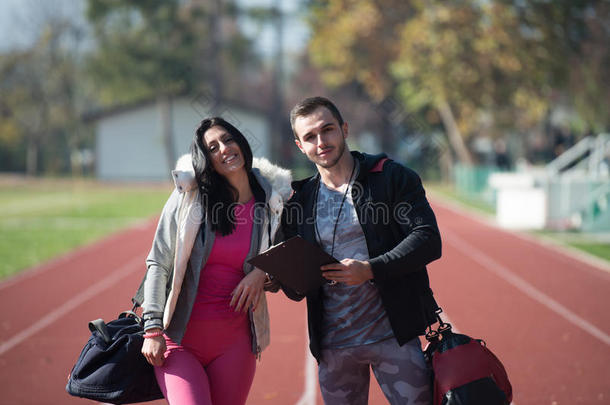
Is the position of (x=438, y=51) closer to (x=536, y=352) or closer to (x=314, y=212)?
(x=536, y=352)

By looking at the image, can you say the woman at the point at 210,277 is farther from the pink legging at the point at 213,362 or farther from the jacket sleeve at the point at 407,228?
the jacket sleeve at the point at 407,228

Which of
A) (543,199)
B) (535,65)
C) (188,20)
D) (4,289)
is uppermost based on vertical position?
(188,20)

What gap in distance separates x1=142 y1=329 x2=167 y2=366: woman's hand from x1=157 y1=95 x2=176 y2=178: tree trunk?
39.8 metres

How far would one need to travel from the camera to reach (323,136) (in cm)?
287

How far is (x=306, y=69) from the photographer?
63.1 m

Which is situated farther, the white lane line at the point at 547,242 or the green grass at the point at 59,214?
the green grass at the point at 59,214

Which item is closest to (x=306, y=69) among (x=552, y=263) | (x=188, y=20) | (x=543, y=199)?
(x=188, y=20)

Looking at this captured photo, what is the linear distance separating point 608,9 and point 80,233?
21015 millimetres

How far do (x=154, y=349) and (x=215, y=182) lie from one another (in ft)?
2.63

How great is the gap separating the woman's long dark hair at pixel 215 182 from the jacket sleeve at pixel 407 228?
720mm

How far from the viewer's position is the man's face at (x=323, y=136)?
2854 mm

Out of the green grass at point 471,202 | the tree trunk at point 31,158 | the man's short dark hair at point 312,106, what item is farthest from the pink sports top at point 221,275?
the tree trunk at point 31,158

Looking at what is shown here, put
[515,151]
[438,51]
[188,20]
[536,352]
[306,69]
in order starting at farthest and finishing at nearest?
[306,69], [515,151], [188,20], [438,51], [536,352]

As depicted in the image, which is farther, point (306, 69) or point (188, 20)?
point (306, 69)
